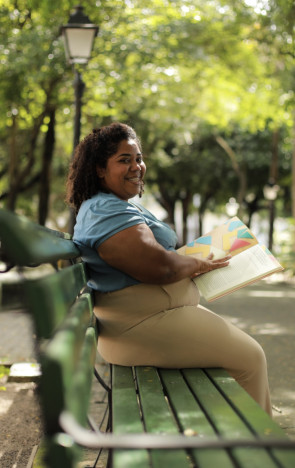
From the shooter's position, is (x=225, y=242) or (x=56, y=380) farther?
(x=225, y=242)

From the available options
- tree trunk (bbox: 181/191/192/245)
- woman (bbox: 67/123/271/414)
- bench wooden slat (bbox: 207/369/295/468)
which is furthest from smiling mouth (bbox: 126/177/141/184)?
tree trunk (bbox: 181/191/192/245)

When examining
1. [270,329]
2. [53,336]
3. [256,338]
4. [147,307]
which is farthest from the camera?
[270,329]

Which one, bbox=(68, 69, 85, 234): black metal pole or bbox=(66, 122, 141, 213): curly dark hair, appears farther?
bbox=(68, 69, 85, 234): black metal pole

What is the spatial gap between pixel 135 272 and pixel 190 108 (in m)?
22.3

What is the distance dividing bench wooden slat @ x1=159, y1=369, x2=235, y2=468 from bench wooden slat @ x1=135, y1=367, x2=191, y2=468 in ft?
0.12

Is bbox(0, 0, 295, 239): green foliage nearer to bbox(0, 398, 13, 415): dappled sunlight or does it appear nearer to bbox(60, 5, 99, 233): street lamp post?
bbox(60, 5, 99, 233): street lamp post

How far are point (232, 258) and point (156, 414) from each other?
1285 mm

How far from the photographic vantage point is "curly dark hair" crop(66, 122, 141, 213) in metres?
3.39

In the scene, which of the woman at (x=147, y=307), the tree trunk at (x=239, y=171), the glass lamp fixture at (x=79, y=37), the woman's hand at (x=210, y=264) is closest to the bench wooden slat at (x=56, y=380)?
the woman at (x=147, y=307)

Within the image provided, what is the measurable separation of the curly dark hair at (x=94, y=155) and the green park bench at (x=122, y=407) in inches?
29.9

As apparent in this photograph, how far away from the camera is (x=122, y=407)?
229 centimetres

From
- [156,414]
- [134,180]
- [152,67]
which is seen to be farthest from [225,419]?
[152,67]

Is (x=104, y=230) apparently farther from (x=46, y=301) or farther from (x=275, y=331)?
(x=275, y=331)

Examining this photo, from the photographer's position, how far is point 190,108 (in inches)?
968
